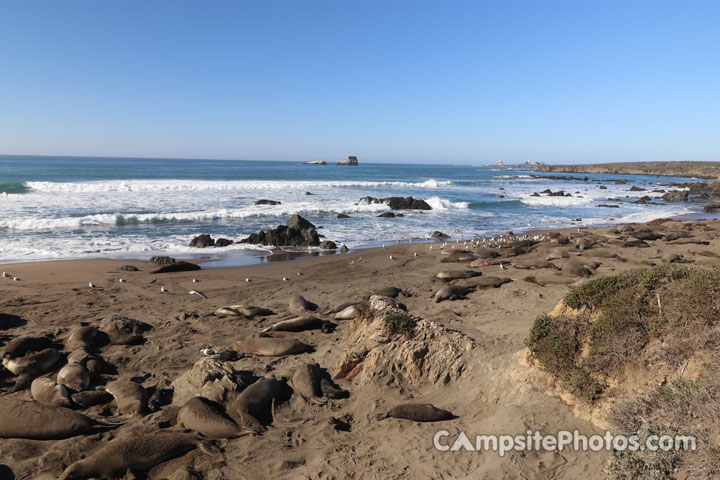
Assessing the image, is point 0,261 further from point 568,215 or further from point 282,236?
point 568,215

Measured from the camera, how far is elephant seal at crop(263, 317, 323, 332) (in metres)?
8.11

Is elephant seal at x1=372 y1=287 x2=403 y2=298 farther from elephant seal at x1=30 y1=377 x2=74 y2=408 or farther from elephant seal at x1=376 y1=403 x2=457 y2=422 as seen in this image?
elephant seal at x1=30 y1=377 x2=74 y2=408

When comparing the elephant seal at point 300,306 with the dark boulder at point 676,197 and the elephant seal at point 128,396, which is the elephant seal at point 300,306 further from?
the dark boulder at point 676,197

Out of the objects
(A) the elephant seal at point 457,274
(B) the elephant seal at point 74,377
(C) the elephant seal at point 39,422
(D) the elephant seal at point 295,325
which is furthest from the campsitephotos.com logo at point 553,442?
(A) the elephant seal at point 457,274

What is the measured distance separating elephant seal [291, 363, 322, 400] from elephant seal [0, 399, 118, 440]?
249cm

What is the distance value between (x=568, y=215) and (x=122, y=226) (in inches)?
1232

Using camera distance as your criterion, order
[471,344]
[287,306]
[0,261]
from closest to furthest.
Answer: [471,344]
[287,306]
[0,261]

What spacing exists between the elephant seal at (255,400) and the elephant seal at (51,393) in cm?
226

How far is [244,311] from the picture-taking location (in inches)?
361

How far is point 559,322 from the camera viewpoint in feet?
15.9

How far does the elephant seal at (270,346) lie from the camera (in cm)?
712

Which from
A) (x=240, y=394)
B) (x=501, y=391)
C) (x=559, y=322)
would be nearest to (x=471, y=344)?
(x=501, y=391)

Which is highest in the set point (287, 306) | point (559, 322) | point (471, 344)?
point (559, 322)

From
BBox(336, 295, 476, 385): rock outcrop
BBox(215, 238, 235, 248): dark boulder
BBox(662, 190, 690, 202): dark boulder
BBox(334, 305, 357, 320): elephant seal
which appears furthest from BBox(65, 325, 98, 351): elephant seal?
BBox(662, 190, 690, 202): dark boulder
